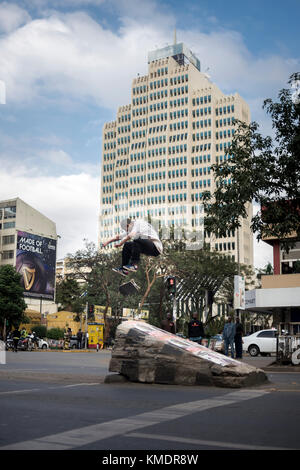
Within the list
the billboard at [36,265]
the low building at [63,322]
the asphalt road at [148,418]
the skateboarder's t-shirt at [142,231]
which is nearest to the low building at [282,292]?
the skateboarder's t-shirt at [142,231]

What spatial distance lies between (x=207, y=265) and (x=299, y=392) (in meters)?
46.1

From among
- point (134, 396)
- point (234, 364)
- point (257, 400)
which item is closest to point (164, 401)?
point (134, 396)

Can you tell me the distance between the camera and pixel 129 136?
14612 centimetres

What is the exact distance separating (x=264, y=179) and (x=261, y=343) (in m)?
18.2

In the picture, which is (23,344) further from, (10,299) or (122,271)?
(10,299)

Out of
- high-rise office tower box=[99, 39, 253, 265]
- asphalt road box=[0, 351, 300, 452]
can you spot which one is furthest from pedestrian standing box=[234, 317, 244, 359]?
high-rise office tower box=[99, 39, 253, 265]

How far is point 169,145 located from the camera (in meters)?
140

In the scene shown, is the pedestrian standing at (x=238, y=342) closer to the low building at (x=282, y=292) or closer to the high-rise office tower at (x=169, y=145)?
the low building at (x=282, y=292)

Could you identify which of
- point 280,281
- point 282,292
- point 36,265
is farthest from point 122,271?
point 36,265

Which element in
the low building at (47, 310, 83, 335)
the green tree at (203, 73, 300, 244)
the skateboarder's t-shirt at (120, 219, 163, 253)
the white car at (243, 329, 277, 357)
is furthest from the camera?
the low building at (47, 310, 83, 335)

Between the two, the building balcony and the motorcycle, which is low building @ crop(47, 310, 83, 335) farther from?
the building balcony

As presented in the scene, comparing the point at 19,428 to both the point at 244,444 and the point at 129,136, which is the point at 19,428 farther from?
the point at 129,136

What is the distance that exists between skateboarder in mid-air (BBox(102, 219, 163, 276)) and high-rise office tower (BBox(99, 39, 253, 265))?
94592 mm

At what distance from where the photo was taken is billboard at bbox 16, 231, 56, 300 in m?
82.3
